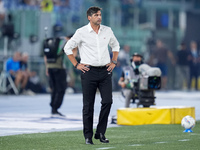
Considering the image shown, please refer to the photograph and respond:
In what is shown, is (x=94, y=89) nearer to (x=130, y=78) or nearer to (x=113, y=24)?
(x=130, y=78)

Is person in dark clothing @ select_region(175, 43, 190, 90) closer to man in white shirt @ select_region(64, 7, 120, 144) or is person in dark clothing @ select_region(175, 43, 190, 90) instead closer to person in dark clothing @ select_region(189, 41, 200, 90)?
person in dark clothing @ select_region(189, 41, 200, 90)

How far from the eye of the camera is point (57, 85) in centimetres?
1565

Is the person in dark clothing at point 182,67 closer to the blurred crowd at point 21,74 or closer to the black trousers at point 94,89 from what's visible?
the blurred crowd at point 21,74

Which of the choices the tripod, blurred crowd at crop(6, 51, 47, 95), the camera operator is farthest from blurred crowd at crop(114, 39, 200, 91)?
the camera operator

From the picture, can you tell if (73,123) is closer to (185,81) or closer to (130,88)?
(130,88)

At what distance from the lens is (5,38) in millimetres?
27484

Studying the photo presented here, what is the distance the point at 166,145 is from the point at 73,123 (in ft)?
16.5

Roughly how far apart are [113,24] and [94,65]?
27162mm

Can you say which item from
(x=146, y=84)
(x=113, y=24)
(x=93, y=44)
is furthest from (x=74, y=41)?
(x=113, y=24)

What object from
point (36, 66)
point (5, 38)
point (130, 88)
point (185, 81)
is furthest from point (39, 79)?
point (130, 88)

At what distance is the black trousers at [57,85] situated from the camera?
51.3 feet

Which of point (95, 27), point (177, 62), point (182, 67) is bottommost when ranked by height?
point (182, 67)

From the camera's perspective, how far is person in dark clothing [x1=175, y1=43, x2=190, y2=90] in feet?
109

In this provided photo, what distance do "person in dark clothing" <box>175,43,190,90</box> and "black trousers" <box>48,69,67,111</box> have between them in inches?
696
